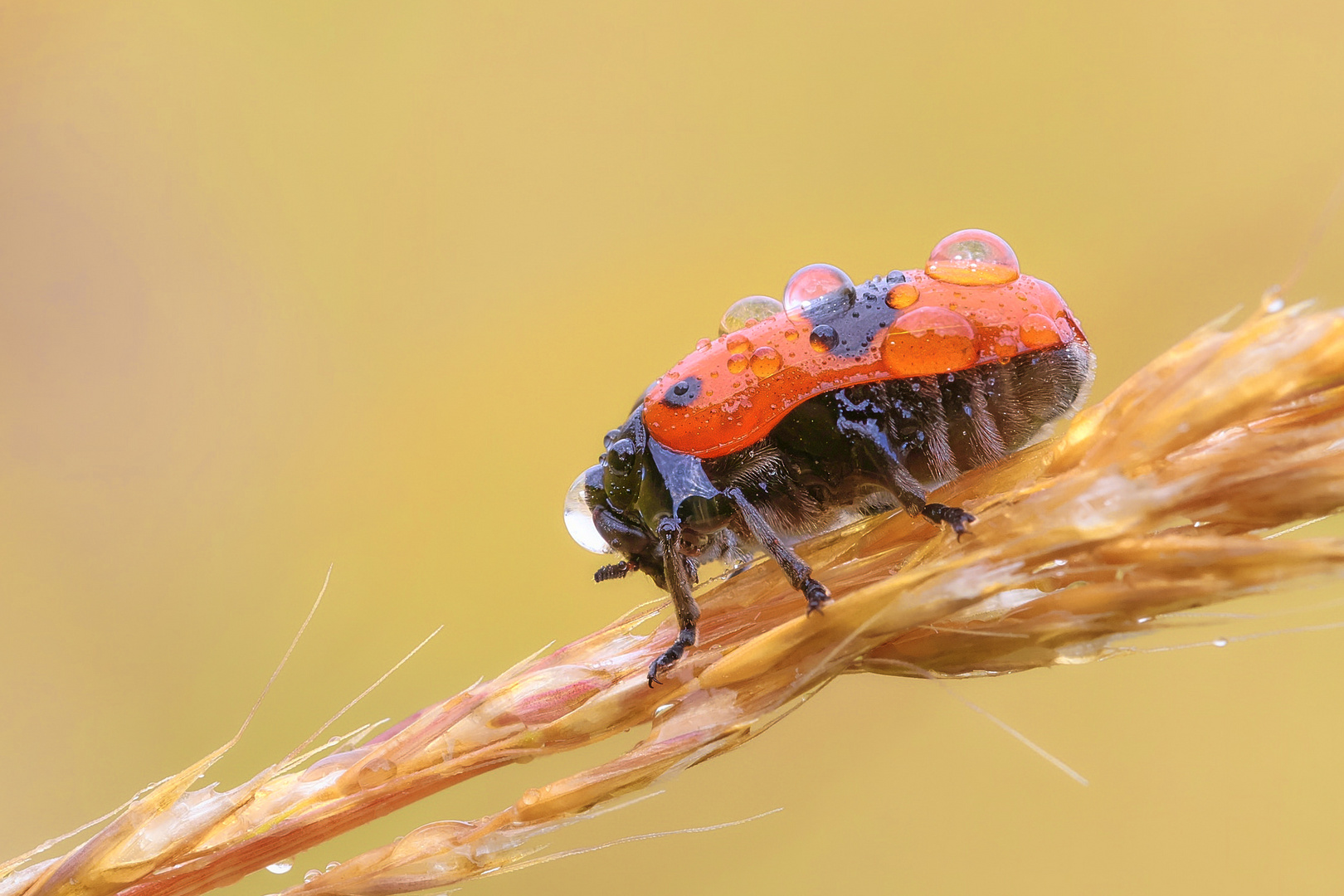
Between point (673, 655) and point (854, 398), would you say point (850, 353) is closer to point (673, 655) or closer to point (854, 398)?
point (854, 398)

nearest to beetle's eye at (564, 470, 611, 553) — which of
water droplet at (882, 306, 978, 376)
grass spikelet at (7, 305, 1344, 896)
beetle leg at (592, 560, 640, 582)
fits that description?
beetle leg at (592, 560, 640, 582)

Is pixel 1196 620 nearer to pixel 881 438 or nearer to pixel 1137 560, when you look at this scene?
pixel 1137 560

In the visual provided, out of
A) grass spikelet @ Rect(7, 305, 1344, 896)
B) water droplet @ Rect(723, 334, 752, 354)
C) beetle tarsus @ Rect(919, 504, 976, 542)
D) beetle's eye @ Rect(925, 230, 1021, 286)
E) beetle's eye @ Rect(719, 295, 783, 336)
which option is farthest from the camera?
beetle's eye @ Rect(719, 295, 783, 336)

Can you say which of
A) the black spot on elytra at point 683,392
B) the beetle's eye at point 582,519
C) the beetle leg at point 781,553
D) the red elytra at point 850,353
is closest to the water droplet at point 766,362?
the red elytra at point 850,353

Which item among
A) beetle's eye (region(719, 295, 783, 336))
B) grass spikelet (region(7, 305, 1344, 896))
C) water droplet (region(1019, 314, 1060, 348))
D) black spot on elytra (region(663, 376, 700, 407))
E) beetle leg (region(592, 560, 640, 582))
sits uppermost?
beetle's eye (region(719, 295, 783, 336))

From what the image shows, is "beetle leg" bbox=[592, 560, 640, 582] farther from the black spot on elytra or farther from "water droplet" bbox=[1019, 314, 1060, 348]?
"water droplet" bbox=[1019, 314, 1060, 348]

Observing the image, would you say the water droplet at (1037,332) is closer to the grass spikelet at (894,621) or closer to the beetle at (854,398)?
the beetle at (854,398)

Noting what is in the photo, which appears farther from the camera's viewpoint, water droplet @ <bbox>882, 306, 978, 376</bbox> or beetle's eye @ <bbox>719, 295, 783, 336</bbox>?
beetle's eye @ <bbox>719, 295, 783, 336</bbox>
